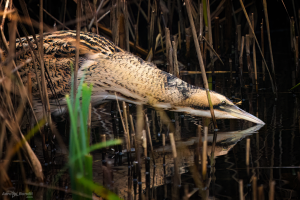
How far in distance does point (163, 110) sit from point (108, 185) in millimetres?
1345

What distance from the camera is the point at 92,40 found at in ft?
10.5

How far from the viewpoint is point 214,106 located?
2.98 metres

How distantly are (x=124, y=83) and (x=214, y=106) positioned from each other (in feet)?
2.49

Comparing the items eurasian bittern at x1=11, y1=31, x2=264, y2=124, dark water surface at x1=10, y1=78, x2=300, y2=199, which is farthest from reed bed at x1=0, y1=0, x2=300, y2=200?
eurasian bittern at x1=11, y1=31, x2=264, y2=124

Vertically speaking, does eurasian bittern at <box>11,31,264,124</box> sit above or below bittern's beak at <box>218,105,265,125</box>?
above

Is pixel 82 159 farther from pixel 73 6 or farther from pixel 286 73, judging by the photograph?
pixel 73 6

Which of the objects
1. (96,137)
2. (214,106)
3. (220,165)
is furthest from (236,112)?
(96,137)

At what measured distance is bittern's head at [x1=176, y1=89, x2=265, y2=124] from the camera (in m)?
2.94

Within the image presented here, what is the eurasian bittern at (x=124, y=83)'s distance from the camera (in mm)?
2953

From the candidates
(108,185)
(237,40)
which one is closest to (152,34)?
(237,40)

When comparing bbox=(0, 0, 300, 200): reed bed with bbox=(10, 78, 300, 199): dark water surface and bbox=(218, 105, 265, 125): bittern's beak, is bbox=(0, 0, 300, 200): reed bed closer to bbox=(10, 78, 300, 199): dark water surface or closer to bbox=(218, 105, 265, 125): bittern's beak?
bbox=(10, 78, 300, 199): dark water surface

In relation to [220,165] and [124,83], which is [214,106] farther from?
[220,165]

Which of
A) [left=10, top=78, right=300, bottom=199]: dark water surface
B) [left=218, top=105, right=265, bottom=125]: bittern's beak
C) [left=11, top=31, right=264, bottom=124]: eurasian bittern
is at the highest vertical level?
[left=11, top=31, right=264, bottom=124]: eurasian bittern

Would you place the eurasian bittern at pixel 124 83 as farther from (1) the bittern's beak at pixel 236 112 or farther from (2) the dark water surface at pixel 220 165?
(2) the dark water surface at pixel 220 165
